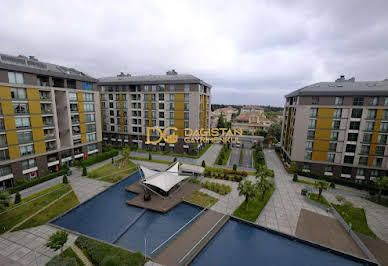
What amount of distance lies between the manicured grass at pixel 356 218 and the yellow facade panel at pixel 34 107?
60.0 metres

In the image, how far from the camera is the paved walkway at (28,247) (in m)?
18.8

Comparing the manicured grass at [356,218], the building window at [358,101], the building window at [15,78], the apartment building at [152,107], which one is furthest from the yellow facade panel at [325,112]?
the building window at [15,78]

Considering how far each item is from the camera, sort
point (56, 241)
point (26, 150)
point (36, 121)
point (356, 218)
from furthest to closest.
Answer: point (36, 121) < point (26, 150) < point (356, 218) < point (56, 241)

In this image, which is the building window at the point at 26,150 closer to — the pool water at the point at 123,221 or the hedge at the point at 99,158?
the hedge at the point at 99,158

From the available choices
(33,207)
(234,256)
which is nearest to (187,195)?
(234,256)

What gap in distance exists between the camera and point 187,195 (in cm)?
3366

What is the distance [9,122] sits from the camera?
32812mm

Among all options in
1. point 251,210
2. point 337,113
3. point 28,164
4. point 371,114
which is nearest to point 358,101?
point 371,114

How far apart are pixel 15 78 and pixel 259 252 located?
4993cm

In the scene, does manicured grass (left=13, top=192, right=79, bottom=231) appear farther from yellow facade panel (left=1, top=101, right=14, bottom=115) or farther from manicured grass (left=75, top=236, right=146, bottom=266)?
yellow facade panel (left=1, top=101, right=14, bottom=115)

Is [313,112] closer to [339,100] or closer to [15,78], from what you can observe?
[339,100]

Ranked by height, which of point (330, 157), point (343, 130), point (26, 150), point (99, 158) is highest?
point (343, 130)

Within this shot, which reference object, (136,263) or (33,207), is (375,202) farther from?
(33,207)

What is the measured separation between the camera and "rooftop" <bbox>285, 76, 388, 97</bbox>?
3900cm
